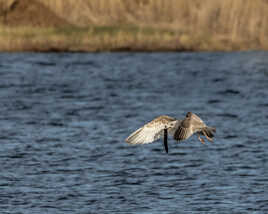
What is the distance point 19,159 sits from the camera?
54.2ft

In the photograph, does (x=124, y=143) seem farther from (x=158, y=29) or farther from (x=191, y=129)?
(x=158, y=29)

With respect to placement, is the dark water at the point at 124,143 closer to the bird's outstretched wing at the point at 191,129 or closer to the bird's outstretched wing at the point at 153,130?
the bird's outstretched wing at the point at 153,130

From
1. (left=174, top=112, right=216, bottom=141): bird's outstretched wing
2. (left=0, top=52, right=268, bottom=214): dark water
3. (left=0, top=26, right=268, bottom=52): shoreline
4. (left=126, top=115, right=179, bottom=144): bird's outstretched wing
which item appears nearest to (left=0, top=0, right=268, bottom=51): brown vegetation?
(left=0, top=26, right=268, bottom=52): shoreline

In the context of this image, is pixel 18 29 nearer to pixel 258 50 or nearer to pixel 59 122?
pixel 258 50

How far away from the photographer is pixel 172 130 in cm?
1062

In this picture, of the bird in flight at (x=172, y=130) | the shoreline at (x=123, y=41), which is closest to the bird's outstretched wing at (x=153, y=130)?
the bird in flight at (x=172, y=130)

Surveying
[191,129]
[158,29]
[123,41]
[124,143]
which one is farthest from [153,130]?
[158,29]

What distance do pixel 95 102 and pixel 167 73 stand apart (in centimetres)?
1086

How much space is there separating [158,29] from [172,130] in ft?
122

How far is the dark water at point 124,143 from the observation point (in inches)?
510

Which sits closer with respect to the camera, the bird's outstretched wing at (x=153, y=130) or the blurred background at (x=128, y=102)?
the bird's outstretched wing at (x=153, y=130)

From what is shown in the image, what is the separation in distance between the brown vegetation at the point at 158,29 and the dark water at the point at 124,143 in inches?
255

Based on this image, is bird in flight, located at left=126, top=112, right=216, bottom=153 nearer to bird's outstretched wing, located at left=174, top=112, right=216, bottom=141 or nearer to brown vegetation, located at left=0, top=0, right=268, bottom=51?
bird's outstretched wing, located at left=174, top=112, right=216, bottom=141

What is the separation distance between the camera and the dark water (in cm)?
1295
